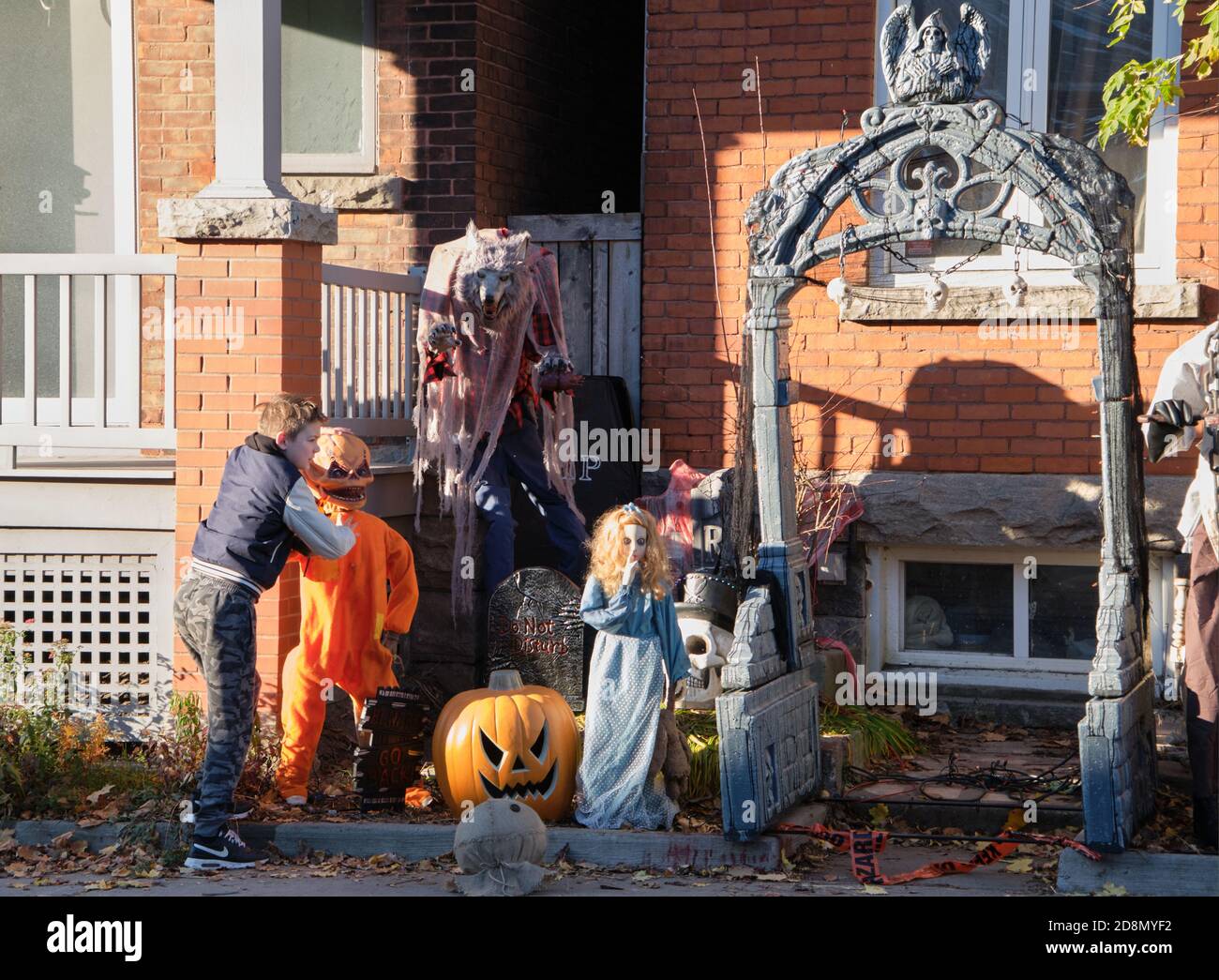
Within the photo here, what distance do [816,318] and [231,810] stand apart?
14.4 ft

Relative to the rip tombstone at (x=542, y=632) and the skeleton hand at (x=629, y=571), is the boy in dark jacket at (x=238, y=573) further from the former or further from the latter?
the rip tombstone at (x=542, y=632)

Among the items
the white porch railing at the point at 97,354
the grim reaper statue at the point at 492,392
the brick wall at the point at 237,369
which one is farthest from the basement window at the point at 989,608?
the white porch railing at the point at 97,354

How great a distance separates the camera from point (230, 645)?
6.24 m

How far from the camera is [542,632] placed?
779 cm

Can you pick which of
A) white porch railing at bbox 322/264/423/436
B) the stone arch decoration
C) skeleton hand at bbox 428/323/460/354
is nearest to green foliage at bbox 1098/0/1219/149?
the stone arch decoration

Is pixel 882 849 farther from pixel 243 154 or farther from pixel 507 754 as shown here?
pixel 243 154

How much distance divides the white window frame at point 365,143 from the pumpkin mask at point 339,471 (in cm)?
310

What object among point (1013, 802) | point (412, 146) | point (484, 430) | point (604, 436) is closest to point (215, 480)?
point (484, 430)

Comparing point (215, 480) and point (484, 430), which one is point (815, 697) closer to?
point (484, 430)

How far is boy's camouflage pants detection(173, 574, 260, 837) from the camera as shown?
622cm

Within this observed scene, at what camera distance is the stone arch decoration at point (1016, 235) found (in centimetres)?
595

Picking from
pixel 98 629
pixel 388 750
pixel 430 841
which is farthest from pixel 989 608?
pixel 98 629

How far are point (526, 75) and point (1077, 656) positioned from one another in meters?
5.05

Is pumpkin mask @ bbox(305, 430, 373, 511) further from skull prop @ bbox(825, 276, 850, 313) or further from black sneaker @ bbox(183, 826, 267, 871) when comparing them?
skull prop @ bbox(825, 276, 850, 313)
